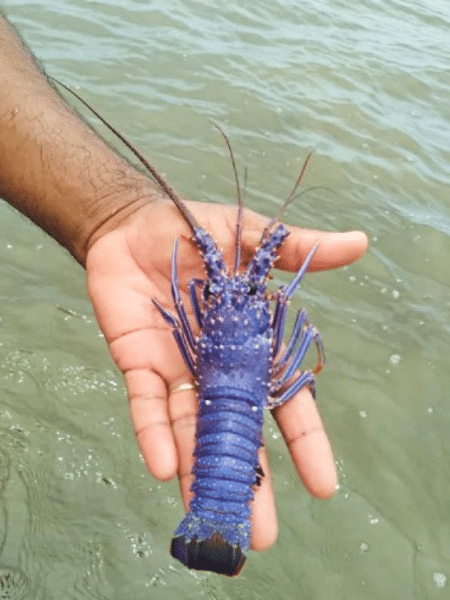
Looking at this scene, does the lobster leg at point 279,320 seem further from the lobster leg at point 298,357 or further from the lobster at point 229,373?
the lobster leg at point 298,357

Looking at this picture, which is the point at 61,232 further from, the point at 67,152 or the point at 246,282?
the point at 246,282

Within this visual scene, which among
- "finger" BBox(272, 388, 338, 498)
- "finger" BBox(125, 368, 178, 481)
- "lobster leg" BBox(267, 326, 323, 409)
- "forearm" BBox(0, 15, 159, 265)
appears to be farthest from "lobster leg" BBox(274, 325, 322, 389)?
"forearm" BBox(0, 15, 159, 265)

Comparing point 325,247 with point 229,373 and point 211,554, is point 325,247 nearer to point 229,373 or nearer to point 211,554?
point 229,373

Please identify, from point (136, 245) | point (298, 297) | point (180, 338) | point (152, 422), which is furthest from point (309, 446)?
point (298, 297)

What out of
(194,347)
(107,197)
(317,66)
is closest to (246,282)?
(194,347)

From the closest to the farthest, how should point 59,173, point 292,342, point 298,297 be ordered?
point 292,342
point 59,173
point 298,297

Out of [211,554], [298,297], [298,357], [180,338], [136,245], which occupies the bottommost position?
[298,297]

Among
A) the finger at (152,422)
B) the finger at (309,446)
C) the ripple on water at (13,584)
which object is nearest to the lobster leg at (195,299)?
the finger at (152,422)
